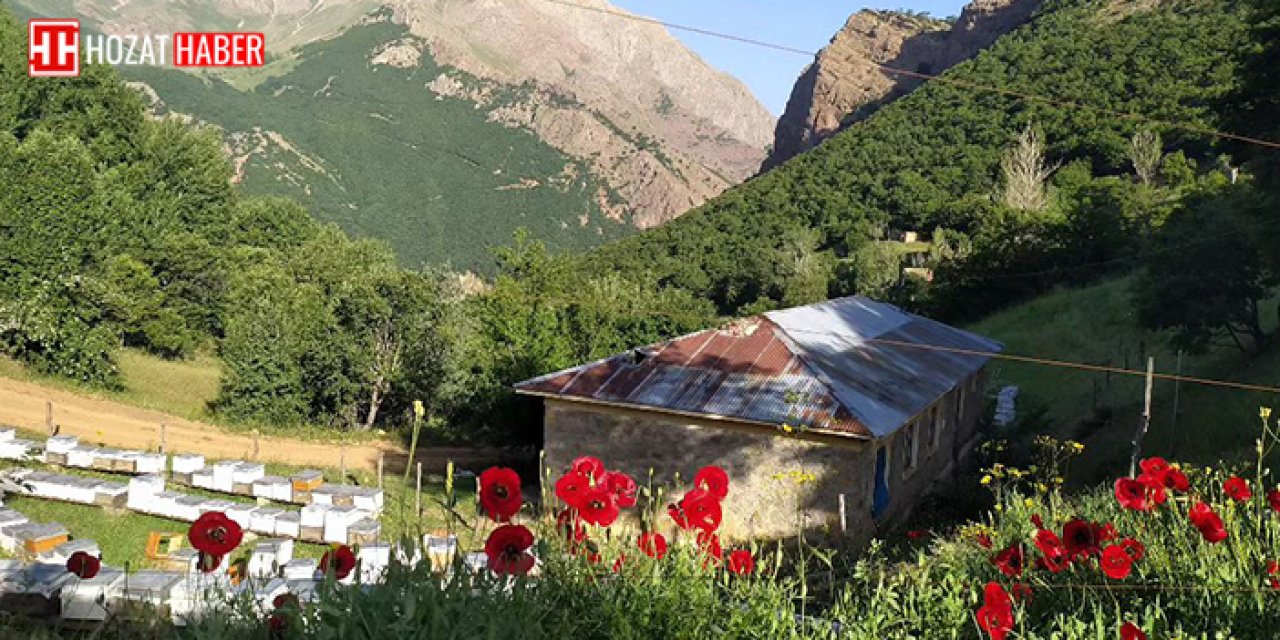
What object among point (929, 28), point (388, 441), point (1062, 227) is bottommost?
point (388, 441)

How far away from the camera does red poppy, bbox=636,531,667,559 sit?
407 cm

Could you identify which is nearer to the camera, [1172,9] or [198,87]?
[1172,9]

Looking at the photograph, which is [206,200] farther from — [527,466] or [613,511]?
[613,511]

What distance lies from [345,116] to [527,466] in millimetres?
125007

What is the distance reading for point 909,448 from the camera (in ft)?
54.3

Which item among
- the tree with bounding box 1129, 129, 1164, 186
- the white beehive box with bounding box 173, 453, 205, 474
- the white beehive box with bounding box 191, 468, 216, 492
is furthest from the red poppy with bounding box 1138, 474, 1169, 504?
the tree with bounding box 1129, 129, 1164, 186

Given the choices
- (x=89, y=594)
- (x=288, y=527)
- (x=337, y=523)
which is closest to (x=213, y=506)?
(x=288, y=527)

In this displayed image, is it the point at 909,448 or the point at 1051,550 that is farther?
the point at 909,448

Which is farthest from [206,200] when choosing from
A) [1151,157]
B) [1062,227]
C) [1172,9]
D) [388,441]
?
[1172,9]

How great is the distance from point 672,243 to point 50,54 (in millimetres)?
38024

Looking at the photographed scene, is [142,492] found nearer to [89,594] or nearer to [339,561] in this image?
[89,594]

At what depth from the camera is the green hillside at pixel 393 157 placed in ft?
368

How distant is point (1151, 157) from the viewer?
1799 inches

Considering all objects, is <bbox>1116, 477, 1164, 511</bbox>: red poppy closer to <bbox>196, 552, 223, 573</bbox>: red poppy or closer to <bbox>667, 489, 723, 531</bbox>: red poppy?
<bbox>667, 489, 723, 531</bbox>: red poppy
